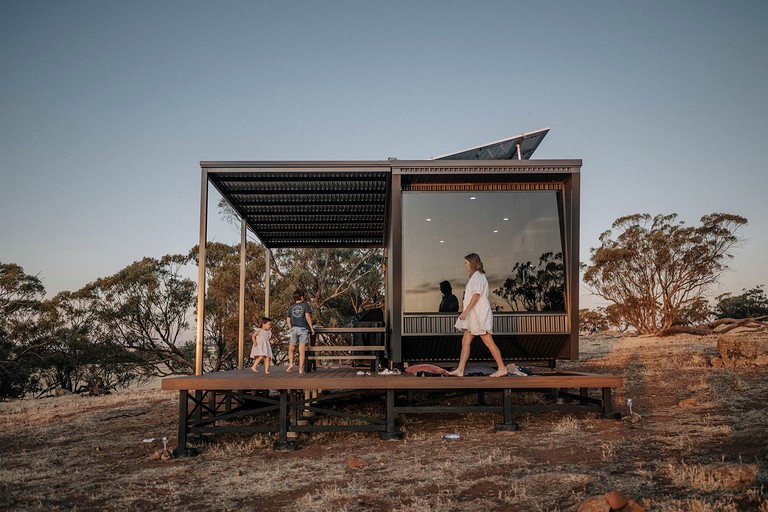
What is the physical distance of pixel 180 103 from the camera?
16.8 metres

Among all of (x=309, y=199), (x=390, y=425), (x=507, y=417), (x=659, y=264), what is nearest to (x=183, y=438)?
(x=390, y=425)

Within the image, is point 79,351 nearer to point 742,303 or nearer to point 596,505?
point 596,505

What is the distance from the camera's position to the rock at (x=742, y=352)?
468 inches

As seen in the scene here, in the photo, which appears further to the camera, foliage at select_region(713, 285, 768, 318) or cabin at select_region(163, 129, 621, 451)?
foliage at select_region(713, 285, 768, 318)

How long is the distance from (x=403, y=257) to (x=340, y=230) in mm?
4584

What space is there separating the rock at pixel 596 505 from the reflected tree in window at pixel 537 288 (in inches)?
191

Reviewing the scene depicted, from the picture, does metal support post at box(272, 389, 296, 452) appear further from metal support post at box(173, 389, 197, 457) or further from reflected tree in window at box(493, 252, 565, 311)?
reflected tree in window at box(493, 252, 565, 311)

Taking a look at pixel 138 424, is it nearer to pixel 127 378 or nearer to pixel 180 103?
pixel 180 103

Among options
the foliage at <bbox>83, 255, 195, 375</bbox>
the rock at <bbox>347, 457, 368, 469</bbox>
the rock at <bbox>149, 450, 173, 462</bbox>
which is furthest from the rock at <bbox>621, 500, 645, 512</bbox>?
the foliage at <bbox>83, 255, 195, 375</bbox>

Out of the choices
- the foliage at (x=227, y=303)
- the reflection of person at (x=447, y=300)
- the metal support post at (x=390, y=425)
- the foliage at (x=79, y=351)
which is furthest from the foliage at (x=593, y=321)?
the metal support post at (x=390, y=425)

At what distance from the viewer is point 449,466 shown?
565cm

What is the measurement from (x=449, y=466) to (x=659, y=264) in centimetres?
2708

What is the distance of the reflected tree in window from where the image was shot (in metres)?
8.62

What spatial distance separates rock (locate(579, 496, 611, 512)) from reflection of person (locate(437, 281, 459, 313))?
4.85 m
